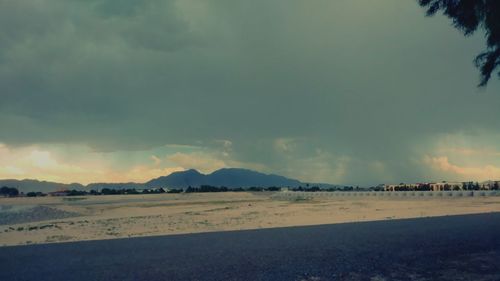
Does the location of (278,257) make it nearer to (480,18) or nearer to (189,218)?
(480,18)

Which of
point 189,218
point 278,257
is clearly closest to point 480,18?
point 278,257

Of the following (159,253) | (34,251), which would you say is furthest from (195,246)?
(34,251)

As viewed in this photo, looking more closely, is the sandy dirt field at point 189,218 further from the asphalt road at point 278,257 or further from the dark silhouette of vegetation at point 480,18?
the dark silhouette of vegetation at point 480,18

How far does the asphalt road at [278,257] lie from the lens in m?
11.9

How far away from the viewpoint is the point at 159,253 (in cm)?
1673

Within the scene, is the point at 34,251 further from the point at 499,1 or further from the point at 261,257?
the point at 499,1

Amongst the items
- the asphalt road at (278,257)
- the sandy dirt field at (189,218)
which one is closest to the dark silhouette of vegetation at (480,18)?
the asphalt road at (278,257)

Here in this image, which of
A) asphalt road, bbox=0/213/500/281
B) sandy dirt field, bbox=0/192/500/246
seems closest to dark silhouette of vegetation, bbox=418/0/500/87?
asphalt road, bbox=0/213/500/281

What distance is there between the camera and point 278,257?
14.7m

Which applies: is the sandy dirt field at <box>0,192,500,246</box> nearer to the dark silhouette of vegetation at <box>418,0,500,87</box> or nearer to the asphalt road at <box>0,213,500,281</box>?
the asphalt road at <box>0,213,500,281</box>

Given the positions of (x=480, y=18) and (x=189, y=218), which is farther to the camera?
(x=189, y=218)

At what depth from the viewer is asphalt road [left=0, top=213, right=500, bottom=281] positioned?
1187 cm

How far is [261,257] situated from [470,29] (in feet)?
37.8

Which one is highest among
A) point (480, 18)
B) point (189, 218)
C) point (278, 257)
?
point (480, 18)
